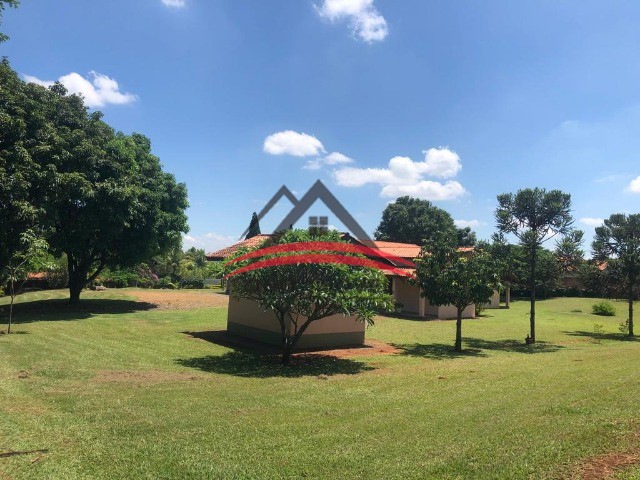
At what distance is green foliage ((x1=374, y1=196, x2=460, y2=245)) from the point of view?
6006 cm

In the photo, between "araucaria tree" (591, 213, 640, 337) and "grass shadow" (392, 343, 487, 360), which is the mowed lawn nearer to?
"grass shadow" (392, 343, 487, 360)

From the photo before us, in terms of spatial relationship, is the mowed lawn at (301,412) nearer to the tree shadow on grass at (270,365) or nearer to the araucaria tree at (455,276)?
the tree shadow on grass at (270,365)

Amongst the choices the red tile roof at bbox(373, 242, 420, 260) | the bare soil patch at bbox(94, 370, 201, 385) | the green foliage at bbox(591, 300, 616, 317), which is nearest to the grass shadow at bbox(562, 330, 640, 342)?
the red tile roof at bbox(373, 242, 420, 260)

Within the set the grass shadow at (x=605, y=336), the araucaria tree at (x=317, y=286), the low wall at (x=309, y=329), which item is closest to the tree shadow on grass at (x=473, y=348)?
the low wall at (x=309, y=329)

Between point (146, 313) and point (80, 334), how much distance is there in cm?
817

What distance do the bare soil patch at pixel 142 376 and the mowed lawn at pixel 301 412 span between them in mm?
50

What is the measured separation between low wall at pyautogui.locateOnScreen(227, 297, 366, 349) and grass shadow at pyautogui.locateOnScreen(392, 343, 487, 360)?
79.3 inches

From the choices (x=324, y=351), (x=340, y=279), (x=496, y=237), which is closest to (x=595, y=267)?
(x=496, y=237)

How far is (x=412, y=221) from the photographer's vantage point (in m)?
61.3

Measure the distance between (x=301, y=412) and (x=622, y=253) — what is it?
2349 centimetres

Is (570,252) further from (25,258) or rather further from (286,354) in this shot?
(25,258)

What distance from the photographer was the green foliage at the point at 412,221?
60.1 metres

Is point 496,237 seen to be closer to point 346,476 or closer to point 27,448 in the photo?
point 346,476

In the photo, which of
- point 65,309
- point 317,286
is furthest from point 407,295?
point 65,309
